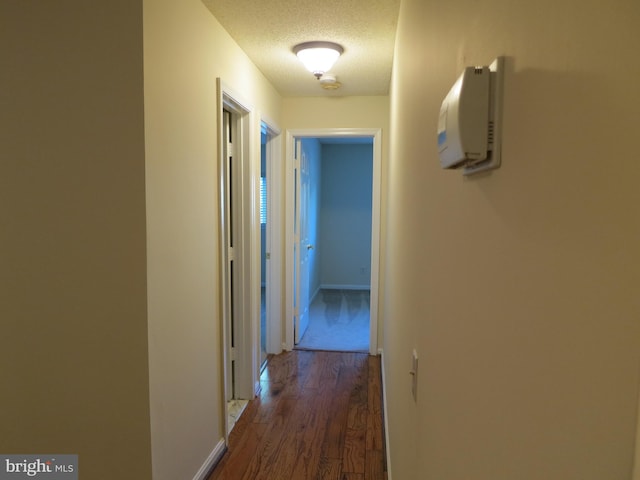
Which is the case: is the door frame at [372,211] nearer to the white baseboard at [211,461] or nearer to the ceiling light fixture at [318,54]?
the ceiling light fixture at [318,54]

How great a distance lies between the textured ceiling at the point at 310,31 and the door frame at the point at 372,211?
0.58 meters

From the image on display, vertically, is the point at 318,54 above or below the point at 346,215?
above

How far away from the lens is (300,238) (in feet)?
14.0

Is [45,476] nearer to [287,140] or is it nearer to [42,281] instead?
[42,281]

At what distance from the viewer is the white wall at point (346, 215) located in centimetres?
683

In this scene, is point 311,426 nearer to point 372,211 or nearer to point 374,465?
point 374,465

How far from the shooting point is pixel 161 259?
1709 millimetres

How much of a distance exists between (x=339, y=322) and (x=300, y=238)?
4.48 ft

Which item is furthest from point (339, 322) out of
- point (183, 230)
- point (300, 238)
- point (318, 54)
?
point (183, 230)

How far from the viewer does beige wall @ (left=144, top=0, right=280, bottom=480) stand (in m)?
1.66

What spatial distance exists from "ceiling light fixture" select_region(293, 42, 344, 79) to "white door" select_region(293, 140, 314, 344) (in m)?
1.30
